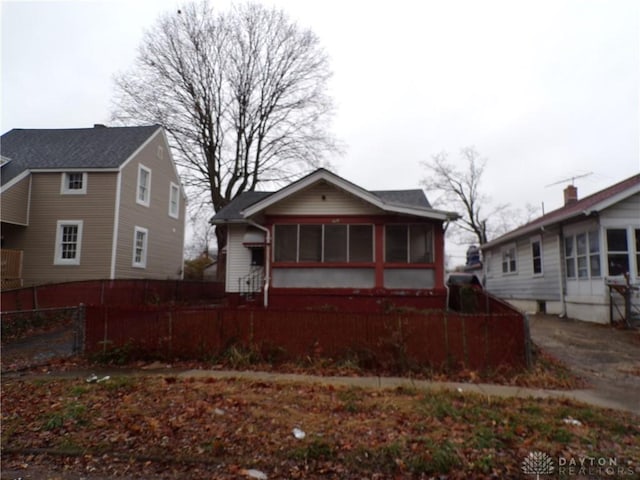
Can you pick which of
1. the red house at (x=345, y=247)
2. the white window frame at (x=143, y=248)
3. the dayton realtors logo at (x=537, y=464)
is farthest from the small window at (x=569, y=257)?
the white window frame at (x=143, y=248)

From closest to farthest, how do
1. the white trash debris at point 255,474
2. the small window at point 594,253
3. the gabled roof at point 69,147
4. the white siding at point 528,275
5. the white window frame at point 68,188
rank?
the white trash debris at point 255,474 → the small window at point 594,253 → the white siding at point 528,275 → the white window frame at point 68,188 → the gabled roof at point 69,147

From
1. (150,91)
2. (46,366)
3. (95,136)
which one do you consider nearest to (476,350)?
(46,366)

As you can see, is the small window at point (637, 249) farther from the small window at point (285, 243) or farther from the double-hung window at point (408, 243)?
Result: the small window at point (285, 243)

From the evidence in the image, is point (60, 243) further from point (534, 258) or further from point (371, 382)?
point (534, 258)

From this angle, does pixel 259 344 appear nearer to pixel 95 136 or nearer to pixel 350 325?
pixel 350 325

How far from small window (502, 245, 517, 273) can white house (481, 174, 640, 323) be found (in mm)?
689

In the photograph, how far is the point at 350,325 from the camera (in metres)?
7.16

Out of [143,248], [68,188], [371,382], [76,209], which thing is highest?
[68,188]

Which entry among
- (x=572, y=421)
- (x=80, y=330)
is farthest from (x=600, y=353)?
(x=80, y=330)

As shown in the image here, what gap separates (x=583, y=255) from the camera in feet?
42.8

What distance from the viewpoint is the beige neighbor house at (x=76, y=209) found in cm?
1592

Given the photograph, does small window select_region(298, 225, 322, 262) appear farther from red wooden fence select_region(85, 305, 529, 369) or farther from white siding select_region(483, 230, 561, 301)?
white siding select_region(483, 230, 561, 301)

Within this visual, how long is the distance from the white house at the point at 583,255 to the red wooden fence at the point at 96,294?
53.7ft

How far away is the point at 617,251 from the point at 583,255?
1.12 metres
